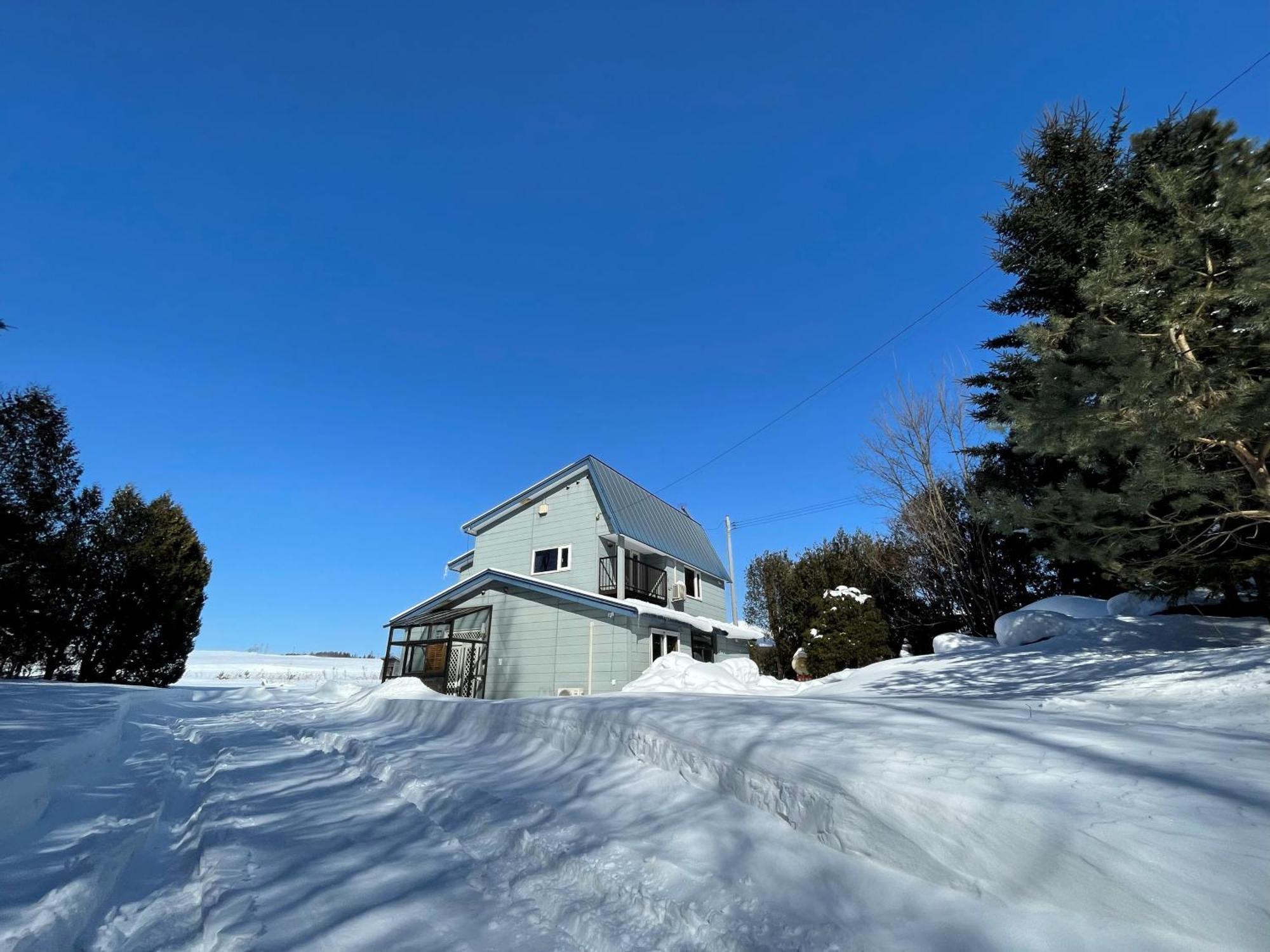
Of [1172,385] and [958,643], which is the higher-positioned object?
[1172,385]

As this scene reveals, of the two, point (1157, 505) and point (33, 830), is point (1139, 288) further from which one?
point (33, 830)

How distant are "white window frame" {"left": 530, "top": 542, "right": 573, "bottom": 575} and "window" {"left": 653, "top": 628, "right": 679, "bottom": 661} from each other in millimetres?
3585

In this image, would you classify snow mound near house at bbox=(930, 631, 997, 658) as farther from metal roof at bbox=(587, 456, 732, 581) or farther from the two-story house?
metal roof at bbox=(587, 456, 732, 581)

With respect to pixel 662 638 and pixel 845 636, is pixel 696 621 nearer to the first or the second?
pixel 662 638

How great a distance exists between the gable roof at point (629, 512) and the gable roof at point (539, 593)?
221 centimetres

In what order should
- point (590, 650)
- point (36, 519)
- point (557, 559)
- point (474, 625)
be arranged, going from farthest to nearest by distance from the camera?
1. point (557, 559)
2. point (474, 625)
3. point (590, 650)
4. point (36, 519)

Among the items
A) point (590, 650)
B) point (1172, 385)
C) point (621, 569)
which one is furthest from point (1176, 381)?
point (621, 569)

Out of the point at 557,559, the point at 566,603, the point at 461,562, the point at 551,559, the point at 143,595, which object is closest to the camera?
the point at 566,603

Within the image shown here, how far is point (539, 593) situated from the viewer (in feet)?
54.3

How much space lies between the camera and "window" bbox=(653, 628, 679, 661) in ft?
54.4

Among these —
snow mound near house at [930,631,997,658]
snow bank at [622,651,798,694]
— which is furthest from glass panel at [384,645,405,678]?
snow mound near house at [930,631,997,658]

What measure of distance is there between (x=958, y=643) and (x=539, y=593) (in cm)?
1083

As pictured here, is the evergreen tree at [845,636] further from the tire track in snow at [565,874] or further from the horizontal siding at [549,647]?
the tire track in snow at [565,874]

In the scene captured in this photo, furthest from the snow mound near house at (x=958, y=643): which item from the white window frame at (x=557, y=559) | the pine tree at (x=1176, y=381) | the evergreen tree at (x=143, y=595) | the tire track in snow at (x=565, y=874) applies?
the evergreen tree at (x=143, y=595)
